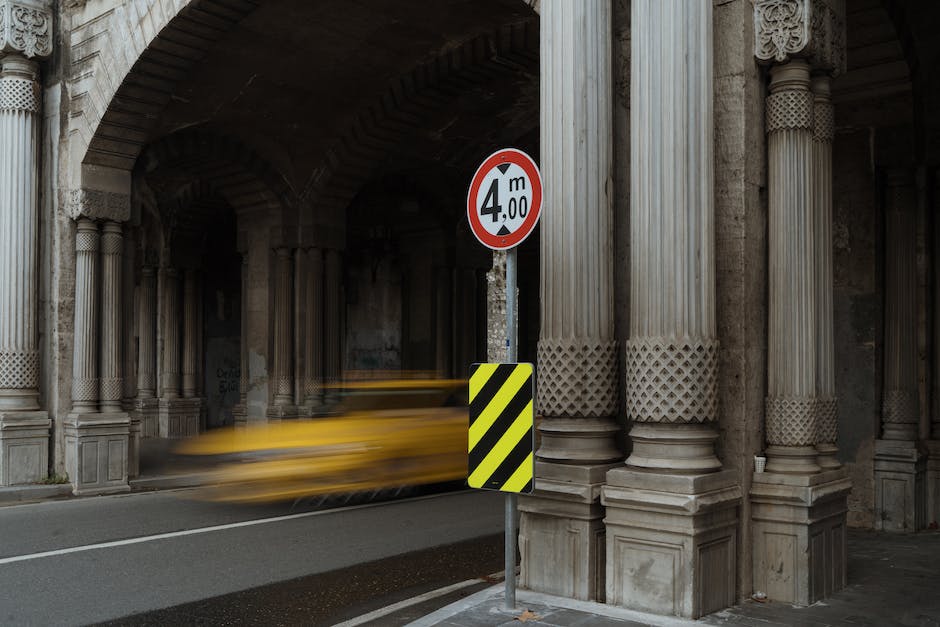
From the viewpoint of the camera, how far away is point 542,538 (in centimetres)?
659

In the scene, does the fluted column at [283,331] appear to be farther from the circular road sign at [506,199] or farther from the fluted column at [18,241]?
the circular road sign at [506,199]

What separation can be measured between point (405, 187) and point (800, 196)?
15.7 meters

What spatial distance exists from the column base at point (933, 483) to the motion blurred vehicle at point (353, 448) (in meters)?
5.89

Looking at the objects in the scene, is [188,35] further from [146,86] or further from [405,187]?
[405,187]

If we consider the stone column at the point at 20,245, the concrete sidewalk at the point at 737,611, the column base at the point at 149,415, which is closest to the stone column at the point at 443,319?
the column base at the point at 149,415

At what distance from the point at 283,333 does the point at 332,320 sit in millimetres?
1028

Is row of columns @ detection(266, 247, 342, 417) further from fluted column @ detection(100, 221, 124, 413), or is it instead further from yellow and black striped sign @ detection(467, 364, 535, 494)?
yellow and black striped sign @ detection(467, 364, 535, 494)

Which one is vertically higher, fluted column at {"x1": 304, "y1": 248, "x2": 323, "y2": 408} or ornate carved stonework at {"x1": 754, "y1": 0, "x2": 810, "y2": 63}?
ornate carved stonework at {"x1": 754, "y1": 0, "x2": 810, "y2": 63}

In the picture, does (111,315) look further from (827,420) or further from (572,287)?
(827,420)

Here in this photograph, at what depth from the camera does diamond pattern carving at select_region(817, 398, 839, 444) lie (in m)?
6.72

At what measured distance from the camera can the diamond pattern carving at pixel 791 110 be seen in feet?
21.5

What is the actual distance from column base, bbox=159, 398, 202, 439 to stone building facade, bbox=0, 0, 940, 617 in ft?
18.2

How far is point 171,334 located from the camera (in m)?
23.9

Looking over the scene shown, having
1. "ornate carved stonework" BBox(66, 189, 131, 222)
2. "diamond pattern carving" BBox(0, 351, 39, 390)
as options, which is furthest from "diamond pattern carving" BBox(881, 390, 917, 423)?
"diamond pattern carving" BBox(0, 351, 39, 390)
